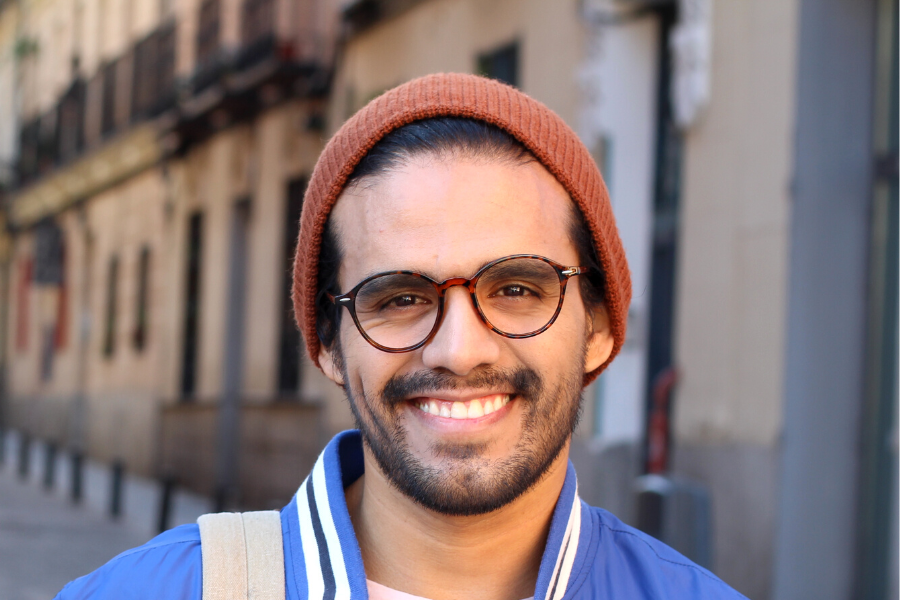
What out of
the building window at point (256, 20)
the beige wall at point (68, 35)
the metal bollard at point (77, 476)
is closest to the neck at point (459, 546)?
the building window at point (256, 20)

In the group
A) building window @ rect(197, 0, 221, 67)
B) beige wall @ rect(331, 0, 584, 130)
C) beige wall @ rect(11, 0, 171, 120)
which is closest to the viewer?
beige wall @ rect(331, 0, 584, 130)

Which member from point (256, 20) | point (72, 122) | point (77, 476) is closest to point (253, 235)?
point (256, 20)

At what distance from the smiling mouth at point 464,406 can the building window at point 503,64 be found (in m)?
7.94

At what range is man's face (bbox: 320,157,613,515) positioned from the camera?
2.10 m

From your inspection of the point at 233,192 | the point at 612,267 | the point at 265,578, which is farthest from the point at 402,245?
the point at 233,192

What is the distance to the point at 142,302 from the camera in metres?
19.5

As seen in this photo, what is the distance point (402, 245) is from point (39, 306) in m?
25.5

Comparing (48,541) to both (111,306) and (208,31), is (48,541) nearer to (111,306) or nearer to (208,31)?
(208,31)

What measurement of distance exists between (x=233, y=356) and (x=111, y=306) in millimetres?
6188

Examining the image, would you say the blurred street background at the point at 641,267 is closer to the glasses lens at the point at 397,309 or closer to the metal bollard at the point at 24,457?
the metal bollard at the point at 24,457

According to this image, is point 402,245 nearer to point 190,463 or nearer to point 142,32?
point 190,463

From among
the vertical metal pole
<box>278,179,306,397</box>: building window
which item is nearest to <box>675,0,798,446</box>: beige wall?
<box>278,179,306,397</box>: building window

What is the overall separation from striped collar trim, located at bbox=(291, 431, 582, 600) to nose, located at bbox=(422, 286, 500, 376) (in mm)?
342

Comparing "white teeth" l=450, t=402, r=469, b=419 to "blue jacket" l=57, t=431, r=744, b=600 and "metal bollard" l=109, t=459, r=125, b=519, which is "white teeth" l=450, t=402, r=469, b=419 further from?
"metal bollard" l=109, t=459, r=125, b=519
